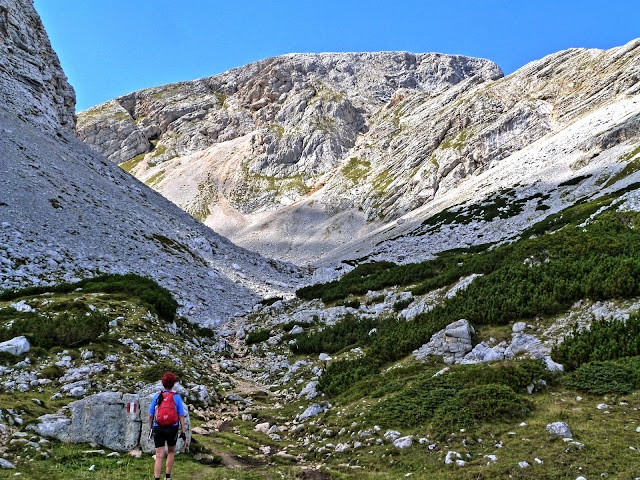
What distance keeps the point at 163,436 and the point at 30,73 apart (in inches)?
2876

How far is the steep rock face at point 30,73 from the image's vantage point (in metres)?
58.5

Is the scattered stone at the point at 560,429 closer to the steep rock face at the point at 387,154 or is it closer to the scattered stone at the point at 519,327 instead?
the scattered stone at the point at 519,327

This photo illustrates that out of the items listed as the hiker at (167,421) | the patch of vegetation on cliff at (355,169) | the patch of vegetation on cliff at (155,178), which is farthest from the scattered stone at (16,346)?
the patch of vegetation on cliff at (155,178)

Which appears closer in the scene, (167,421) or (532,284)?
(167,421)

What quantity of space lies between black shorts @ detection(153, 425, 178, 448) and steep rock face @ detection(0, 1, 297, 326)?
21320 mm

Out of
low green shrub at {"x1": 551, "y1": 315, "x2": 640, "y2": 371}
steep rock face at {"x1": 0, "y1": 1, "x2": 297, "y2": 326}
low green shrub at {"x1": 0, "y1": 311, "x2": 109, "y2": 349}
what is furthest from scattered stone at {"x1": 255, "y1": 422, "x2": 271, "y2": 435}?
steep rock face at {"x1": 0, "y1": 1, "x2": 297, "y2": 326}

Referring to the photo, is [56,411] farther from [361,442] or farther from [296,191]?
[296,191]

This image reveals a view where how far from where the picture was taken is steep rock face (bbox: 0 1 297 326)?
3278cm

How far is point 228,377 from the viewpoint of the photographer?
20.7 meters

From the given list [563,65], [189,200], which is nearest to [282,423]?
[563,65]

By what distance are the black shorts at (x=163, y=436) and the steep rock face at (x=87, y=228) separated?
69.9 ft

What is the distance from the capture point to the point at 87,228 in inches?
1567

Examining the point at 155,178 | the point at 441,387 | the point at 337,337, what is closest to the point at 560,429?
the point at 441,387

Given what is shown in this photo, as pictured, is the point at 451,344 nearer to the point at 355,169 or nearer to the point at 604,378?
the point at 604,378
